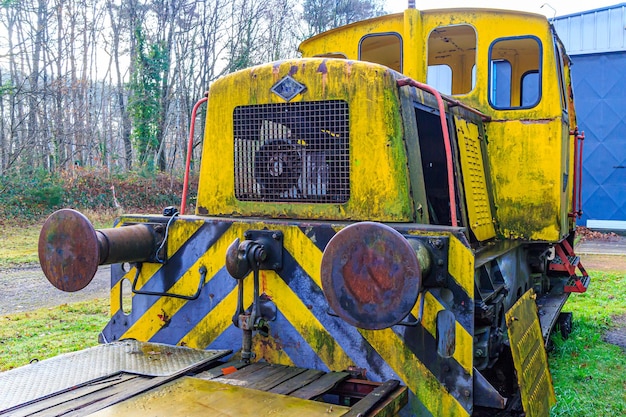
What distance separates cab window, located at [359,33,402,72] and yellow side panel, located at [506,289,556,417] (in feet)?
7.15

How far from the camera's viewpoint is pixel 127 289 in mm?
8211

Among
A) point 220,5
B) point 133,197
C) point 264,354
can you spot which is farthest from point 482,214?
point 220,5

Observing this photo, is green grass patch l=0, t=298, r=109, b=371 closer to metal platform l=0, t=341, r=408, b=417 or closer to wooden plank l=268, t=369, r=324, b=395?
metal platform l=0, t=341, r=408, b=417

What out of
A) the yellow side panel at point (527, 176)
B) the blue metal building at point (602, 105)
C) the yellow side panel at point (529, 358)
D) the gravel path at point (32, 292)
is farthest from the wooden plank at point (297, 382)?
the blue metal building at point (602, 105)

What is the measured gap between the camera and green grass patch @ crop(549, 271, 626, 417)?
13.5ft

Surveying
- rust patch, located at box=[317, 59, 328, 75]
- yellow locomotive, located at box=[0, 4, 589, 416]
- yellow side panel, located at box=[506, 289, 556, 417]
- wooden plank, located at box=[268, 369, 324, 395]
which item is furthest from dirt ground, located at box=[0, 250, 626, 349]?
rust patch, located at box=[317, 59, 328, 75]

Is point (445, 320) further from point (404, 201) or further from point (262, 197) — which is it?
point (262, 197)

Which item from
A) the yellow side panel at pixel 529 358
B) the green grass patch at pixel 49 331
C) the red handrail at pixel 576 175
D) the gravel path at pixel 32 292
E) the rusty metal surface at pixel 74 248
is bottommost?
the green grass patch at pixel 49 331

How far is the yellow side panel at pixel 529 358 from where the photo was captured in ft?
10.4

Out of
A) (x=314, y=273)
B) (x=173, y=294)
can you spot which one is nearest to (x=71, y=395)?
(x=173, y=294)

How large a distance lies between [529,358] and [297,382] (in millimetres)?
1446

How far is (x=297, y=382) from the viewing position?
2.85 metres

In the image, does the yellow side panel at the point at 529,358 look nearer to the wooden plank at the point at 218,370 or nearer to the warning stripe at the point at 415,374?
the warning stripe at the point at 415,374

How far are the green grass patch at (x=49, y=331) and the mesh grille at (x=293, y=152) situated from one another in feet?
8.37
